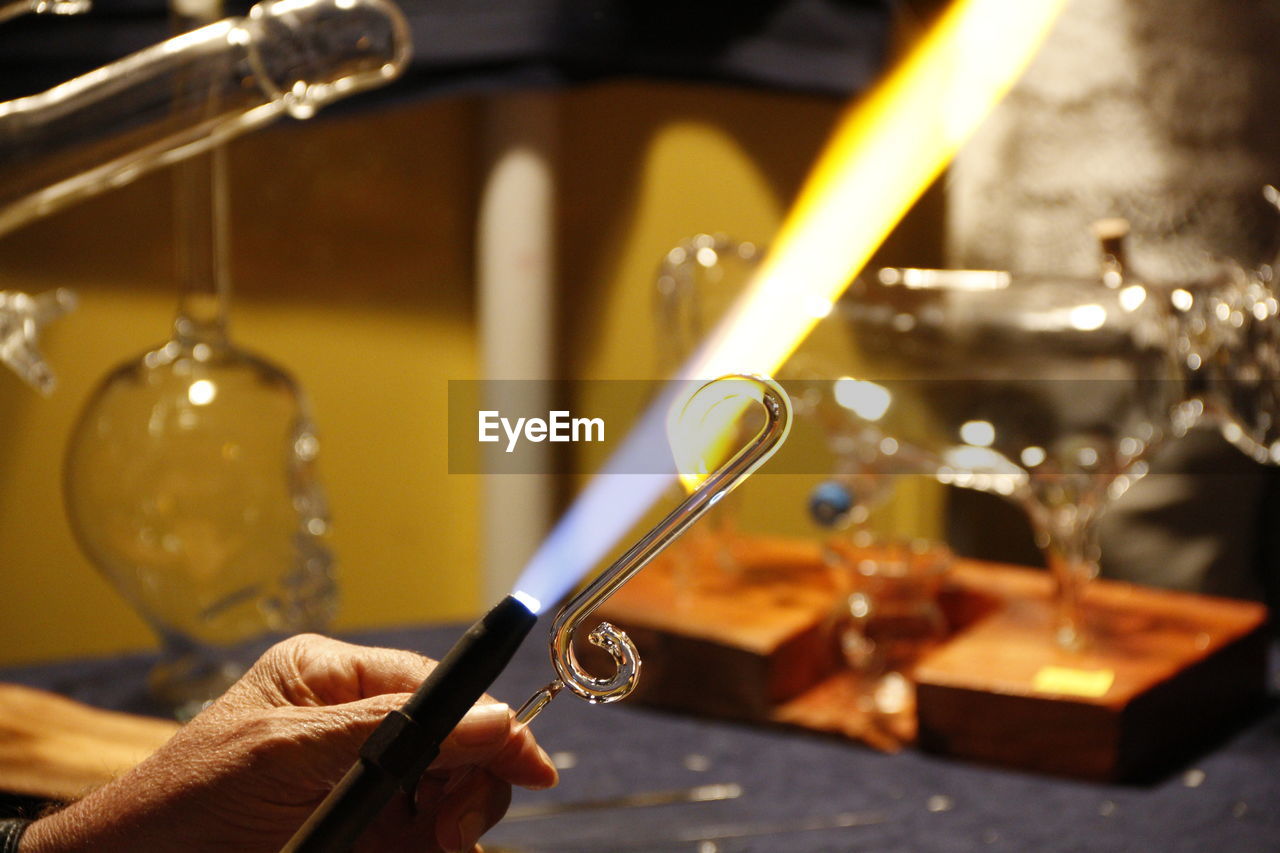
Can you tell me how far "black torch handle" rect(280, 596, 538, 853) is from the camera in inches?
10.5

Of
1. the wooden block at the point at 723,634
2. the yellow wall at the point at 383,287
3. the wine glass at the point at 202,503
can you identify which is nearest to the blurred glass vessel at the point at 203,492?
the wine glass at the point at 202,503

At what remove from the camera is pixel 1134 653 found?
28.2 inches

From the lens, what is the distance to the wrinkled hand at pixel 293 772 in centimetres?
31

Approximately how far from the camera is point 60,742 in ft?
1.84

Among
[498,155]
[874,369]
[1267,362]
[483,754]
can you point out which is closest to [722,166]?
[498,155]

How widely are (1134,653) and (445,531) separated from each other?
1.86 ft

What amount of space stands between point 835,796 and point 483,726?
1.22ft

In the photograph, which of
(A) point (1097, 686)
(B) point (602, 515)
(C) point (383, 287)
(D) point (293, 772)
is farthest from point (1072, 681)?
(C) point (383, 287)

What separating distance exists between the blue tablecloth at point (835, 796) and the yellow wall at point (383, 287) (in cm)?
26

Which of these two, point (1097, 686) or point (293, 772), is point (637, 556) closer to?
point (293, 772)

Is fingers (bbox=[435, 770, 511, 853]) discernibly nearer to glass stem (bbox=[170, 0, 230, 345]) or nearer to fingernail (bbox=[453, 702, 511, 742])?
fingernail (bbox=[453, 702, 511, 742])

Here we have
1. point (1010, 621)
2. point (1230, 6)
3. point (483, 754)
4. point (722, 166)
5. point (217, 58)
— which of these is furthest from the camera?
point (722, 166)

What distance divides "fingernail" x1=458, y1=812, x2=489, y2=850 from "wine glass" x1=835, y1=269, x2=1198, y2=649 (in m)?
0.44

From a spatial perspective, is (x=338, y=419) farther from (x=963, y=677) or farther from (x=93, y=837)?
(x=93, y=837)
